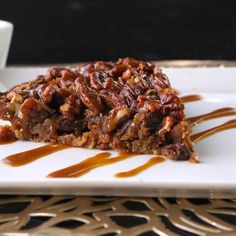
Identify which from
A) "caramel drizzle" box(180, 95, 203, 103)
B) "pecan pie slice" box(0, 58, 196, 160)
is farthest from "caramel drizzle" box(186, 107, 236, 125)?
"pecan pie slice" box(0, 58, 196, 160)

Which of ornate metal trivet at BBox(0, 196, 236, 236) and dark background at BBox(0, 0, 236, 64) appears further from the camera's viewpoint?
dark background at BBox(0, 0, 236, 64)

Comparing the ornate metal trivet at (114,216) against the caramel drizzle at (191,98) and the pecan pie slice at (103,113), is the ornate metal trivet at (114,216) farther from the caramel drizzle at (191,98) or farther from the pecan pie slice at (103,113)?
the caramel drizzle at (191,98)

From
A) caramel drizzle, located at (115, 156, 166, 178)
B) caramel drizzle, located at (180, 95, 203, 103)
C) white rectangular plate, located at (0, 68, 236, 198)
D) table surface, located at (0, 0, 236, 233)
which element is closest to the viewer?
white rectangular plate, located at (0, 68, 236, 198)

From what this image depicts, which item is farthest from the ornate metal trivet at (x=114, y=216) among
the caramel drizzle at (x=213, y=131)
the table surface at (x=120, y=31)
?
the table surface at (x=120, y=31)

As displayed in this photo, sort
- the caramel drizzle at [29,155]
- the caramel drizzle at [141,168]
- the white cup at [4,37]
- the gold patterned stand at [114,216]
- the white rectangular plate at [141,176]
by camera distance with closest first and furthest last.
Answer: the gold patterned stand at [114,216], the white rectangular plate at [141,176], the caramel drizzle at [141,168], the caramel drizzle at [29,155], the white cup at [4,37]

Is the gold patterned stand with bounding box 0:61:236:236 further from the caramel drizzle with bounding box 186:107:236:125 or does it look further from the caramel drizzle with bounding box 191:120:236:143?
the caramel drizzle with bounding box 186:107:236:125

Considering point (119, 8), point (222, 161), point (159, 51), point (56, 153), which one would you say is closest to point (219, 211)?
point (222, 161)

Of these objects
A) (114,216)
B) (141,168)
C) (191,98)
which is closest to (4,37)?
(191,98)

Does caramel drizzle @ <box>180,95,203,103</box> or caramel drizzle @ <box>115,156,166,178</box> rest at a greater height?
caramel drizzle @ <box>180,95,203,103</box>
